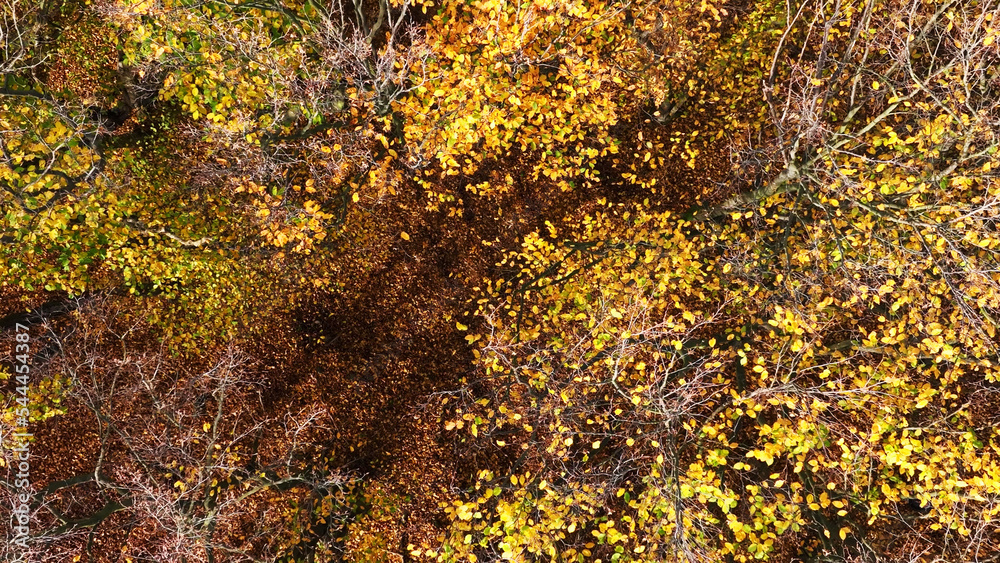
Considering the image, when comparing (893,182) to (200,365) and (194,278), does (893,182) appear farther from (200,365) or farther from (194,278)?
(200,365)

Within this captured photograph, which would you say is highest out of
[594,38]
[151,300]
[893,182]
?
[594,38]

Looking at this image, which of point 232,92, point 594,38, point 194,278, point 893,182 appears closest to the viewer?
point 893,182

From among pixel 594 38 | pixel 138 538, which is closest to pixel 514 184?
pixel 594 38

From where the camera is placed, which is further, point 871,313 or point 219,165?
point 219,165

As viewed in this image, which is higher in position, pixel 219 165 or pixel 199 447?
pixel 219 165

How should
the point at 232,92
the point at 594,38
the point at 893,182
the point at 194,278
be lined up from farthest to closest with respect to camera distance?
1. the point at 194,278
2. the point at 594,38
3. the point at 232,92
4. the point at 893,182

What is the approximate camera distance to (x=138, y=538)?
18781 millimetres

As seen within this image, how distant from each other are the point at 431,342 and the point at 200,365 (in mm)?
8499

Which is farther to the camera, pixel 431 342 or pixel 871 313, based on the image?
pixel 431 342

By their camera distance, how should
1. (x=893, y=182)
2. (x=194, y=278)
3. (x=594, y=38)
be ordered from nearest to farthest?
(x=893, y=182), (x=594, y=38), (x=194, y=278)

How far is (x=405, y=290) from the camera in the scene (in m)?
18.9

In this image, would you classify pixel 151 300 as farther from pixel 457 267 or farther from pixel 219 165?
pixel 457 267

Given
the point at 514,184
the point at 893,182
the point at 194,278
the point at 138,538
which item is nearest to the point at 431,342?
the point at 514,184

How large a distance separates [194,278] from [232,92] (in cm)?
695
